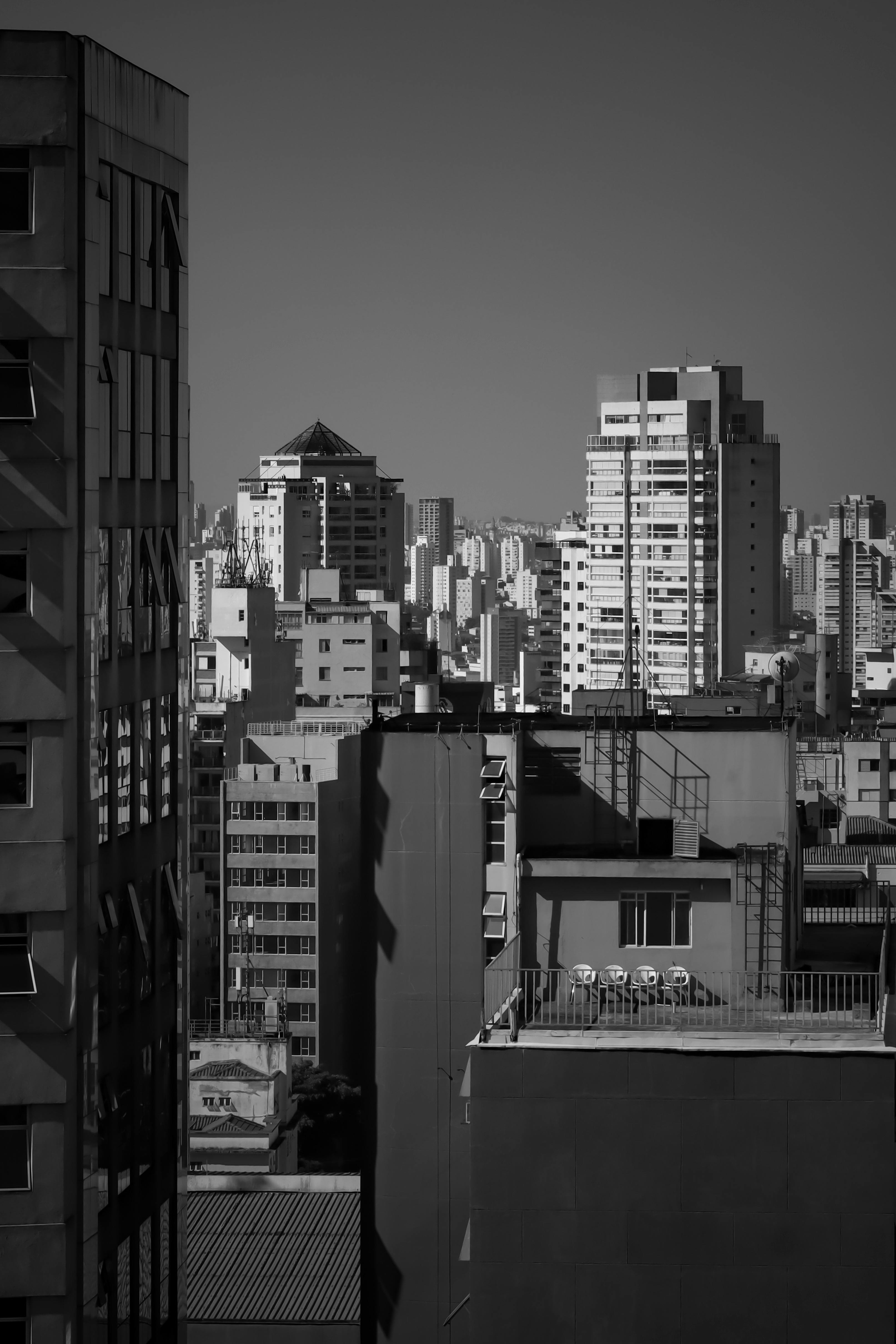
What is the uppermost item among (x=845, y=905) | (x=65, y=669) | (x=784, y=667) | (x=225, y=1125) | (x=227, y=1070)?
(x=65, y=669)

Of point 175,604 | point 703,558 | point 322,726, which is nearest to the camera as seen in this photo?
point 175,604

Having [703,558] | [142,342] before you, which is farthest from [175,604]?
[703,558]

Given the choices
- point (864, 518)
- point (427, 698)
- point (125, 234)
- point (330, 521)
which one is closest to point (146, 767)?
point (125, 234)

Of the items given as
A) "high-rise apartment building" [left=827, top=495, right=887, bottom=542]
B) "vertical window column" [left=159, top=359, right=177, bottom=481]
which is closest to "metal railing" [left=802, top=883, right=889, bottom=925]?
"vertical window column" [left=159, top=359, right=177, bottom=481]

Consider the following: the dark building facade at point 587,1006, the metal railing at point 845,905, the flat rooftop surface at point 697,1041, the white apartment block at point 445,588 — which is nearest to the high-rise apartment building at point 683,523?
the metal railing at point 845,905

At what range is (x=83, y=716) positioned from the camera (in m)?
6.11

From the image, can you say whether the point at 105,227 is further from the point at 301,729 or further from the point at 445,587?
the point at 445,587

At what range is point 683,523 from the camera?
72.9 meters

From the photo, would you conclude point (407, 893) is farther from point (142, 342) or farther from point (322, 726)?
point (322, 726)

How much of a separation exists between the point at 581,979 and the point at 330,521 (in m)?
106

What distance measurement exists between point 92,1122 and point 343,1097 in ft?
78.1

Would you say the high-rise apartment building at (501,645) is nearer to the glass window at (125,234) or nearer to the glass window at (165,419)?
the glass window at (165,419)

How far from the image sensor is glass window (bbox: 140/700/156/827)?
706cm

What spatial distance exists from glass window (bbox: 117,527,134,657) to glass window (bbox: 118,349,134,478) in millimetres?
233
